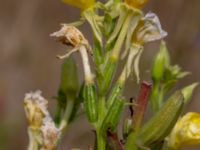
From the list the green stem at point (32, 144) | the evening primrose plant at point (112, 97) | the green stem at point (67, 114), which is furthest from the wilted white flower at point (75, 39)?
the green stem at point (32, 144)

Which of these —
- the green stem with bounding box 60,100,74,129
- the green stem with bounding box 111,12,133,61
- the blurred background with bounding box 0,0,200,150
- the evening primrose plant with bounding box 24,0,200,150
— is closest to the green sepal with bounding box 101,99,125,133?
the evening primrose plant with bounding box 24,0,200,150

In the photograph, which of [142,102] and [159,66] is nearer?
[142,102]

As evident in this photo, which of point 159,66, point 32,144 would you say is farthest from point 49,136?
point 159,66

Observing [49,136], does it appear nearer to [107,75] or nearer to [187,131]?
[107,75]

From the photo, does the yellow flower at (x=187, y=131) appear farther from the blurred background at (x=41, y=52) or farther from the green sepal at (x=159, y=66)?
the blurred background at (x=41, y=52)

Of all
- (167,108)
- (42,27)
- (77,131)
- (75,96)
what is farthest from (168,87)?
(42,27)

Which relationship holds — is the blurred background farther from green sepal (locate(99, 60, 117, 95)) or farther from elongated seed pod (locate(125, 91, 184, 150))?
elongated seed pod (locate(125, 91, 184, 150))

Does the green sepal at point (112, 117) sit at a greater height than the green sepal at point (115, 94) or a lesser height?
lesser
